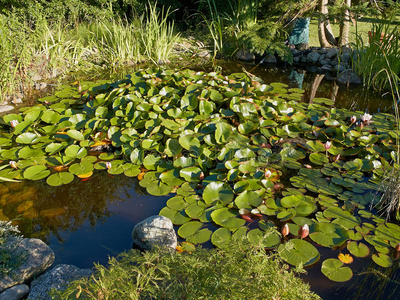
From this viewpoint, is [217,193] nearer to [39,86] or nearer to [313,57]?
[39,86]

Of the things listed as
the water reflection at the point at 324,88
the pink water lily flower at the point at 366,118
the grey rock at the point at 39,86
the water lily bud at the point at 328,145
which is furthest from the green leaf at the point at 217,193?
the grey rock at the point at 39,86

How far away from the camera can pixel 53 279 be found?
2.07 m

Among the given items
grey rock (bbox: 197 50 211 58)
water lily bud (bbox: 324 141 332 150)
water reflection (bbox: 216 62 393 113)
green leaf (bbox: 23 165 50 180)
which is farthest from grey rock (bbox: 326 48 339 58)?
green leaf (bbox: 23 165 50 180)

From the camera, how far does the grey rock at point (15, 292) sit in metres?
1.93

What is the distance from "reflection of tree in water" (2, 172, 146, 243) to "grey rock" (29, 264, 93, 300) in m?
0.50

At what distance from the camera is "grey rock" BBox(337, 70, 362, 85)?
19.1 ft

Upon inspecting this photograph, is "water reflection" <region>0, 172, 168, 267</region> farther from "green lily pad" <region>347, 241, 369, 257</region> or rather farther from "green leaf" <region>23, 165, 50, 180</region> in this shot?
"green lily pad" <region>347, 241, 369, 257</region>

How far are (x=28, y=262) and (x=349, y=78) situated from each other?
18.7 feet

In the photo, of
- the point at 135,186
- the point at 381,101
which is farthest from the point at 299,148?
the point at 381,101

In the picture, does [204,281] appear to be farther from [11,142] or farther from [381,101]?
[381,101]

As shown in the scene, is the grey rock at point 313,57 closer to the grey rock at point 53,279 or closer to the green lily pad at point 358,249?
the green lily pad at point 358,249

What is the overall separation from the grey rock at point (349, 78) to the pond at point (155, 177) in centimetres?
181

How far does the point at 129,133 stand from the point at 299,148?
1.86 metres

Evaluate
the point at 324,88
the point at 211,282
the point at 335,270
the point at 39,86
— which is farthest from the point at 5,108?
the point at 324,88
